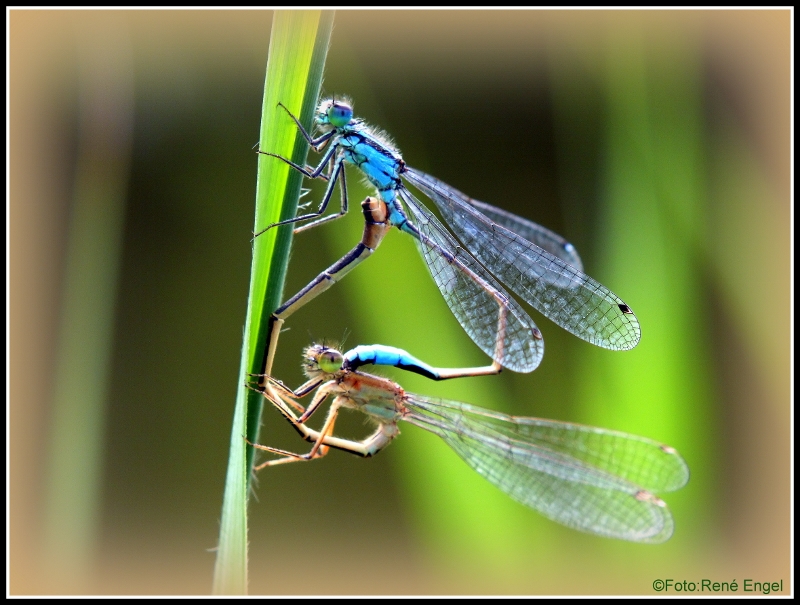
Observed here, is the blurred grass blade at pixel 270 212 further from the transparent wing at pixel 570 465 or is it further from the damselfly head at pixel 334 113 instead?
the transparent wing at pixel 570 465

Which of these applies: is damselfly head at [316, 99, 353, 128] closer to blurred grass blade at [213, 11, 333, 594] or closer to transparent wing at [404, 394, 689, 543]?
blurred grass blade at [213, 11, 333, 594]

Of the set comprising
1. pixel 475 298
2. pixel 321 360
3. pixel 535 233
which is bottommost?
pixel 321 360

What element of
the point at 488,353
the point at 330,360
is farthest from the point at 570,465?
the point at 330,360

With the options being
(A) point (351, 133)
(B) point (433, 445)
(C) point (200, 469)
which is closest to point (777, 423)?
(B) point (433, 445)

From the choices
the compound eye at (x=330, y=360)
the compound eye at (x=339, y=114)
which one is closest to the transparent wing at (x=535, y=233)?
the compound eye at (x=339, y=114)

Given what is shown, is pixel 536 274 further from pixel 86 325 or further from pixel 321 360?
pixel 86 325

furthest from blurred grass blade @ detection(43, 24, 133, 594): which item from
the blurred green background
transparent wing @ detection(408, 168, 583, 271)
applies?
transparent wing @ detection(408, 168, 583, 271)
